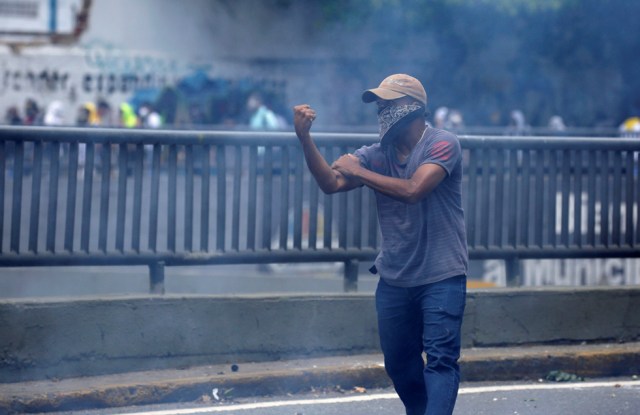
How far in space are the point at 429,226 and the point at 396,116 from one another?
0.51 m

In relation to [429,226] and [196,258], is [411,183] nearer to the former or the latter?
[429,226]

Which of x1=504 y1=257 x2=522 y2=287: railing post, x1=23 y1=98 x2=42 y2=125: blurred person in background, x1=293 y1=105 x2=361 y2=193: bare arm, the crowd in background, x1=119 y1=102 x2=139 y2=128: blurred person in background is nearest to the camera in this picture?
x1=293 y1=105 x2=361 y2=193: bare arm

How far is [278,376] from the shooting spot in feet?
21.5

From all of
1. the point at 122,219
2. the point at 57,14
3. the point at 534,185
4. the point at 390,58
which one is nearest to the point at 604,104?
the point at 390,58

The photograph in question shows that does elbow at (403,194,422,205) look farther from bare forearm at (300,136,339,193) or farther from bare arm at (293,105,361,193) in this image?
bare forearm at (300,136,339,193)

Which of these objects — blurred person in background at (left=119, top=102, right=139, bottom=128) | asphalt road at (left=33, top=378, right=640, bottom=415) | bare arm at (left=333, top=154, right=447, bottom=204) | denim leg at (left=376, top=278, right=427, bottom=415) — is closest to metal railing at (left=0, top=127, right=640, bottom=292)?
asphalt road at (left=33, top=378, right=640, bottom=415)

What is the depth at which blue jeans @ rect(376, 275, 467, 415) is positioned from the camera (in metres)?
4.82

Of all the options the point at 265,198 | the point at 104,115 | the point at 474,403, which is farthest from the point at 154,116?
the point at 474,403

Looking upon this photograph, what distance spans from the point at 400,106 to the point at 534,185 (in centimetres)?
292

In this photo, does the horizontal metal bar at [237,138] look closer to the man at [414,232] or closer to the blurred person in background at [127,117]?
the man at [414,232]

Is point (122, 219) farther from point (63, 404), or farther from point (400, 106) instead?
point (400, 106)

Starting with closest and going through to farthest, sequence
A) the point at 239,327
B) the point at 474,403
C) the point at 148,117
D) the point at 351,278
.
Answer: the point at 474,403, the point at 239,327, the point at 351,278, the point at 148,117

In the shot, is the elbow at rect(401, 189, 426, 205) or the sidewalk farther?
the sidewalk

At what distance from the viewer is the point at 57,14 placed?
26.5 m
